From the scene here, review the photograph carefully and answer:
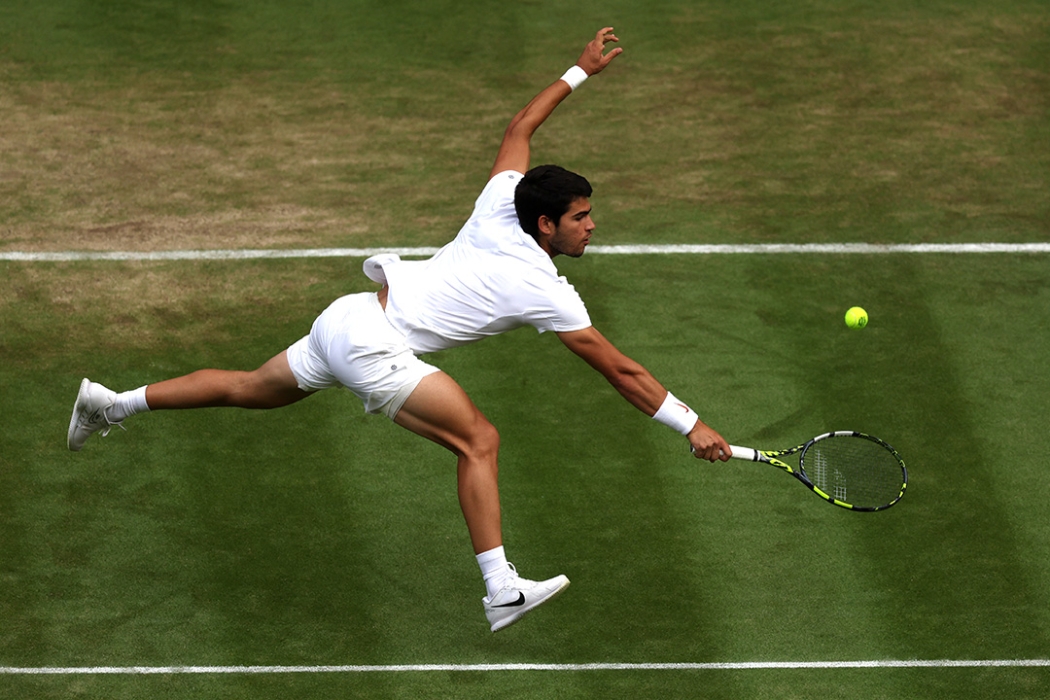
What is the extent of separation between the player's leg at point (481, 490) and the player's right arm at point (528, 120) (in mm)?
1446

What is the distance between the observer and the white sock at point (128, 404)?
9.82m

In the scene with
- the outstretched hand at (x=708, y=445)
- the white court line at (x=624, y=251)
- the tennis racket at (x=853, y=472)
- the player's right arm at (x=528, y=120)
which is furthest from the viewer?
the white court line at (x=624, y=251)

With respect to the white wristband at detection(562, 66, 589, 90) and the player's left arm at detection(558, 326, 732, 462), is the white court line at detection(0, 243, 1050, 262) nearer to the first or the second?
the white wristband at detection(562, 66, 589, 90)

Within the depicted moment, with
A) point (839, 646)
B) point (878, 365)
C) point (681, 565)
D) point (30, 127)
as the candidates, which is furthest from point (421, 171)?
point (839, 646)

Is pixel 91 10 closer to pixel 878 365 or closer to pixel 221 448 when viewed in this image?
pixel 221 448

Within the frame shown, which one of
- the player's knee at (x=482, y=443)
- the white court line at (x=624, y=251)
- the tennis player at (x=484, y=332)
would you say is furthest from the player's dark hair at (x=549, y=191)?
the white court line at (x=624, y=251)

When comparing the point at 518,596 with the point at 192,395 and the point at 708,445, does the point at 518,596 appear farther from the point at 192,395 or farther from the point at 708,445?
the point at 192,395

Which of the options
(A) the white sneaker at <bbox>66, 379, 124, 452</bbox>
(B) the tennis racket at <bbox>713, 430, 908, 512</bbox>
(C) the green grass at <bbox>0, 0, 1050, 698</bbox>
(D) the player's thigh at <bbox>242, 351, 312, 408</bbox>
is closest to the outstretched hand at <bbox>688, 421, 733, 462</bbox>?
(B) the tennis racket at <bbox>713, 430, 908, 512</bbox>

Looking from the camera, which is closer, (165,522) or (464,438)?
(464,438)

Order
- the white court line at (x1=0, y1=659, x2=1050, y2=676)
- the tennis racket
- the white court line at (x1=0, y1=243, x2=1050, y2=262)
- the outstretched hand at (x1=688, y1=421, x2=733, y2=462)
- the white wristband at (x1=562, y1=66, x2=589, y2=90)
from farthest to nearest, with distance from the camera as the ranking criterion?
the white court line at (x1=0, y1=243, x2=1050, y2=262) < the white wristband at (x1=562, y1=66, x2=589, y2=90) < the tennis racket < the white court line at (x1=0, y1=659, x2=1050, y2=676) < the outstretched hand at (x1=688, y1=421, x2=733, y2=462)

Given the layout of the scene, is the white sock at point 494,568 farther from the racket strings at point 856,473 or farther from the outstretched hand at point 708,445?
the racket strings at point 856,473

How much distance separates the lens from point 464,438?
8.90 metres

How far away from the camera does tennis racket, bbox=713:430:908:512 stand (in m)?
9.38

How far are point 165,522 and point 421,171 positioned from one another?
4895 mm
